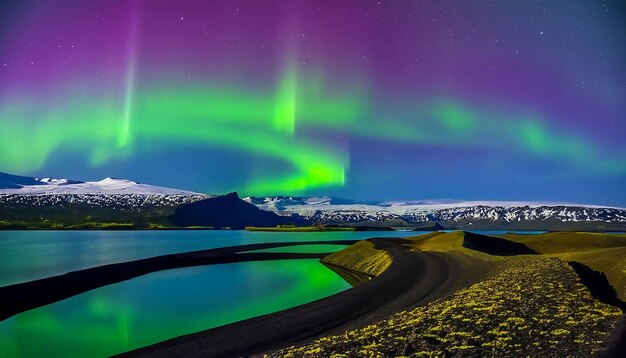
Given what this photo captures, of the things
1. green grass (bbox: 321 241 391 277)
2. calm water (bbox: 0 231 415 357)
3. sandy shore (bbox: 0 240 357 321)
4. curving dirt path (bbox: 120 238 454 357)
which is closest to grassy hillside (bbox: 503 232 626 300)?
curving dirt path (bbox: 120 238 454 357)

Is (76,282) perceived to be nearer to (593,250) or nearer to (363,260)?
(363,260)

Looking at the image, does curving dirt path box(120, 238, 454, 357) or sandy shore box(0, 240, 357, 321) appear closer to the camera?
curving dirt path box(120, 238, 454, 357)

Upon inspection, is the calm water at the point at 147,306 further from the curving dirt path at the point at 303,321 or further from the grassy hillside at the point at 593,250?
the grassy hillside at the point at 593,250

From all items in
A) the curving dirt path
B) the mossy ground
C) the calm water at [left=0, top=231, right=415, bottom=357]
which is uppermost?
the mossy ground

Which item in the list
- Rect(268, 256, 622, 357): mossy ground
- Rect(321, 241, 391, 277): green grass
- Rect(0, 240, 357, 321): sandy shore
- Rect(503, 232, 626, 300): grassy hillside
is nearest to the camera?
Rect(268, 256, 622, 357): mossy ground

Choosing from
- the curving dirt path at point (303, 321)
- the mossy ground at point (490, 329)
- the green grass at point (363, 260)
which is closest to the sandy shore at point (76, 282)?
the green grass at point (363, 260)

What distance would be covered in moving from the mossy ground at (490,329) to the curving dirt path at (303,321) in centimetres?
309

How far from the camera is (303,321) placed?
2611 centimetres

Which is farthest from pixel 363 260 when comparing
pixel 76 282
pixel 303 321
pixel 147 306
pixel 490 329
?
pixel 490 329

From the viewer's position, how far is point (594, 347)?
53.0 ft

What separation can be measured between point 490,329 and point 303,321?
11.6 m

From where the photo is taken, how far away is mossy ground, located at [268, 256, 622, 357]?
17031mm

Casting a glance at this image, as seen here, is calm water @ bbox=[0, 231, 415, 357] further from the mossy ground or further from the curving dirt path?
the mossy ground

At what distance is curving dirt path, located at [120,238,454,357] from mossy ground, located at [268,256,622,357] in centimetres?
309
